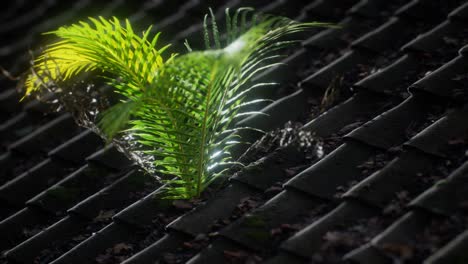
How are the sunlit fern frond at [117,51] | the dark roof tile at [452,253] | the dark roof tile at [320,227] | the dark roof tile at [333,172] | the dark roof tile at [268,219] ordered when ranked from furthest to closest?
1. the sunlit fern frond at [117,51]
2. the dark roof tile at [333,172]
3. the dark roof tile at [268,219]
4. the dark roof tile at [320,227]
5. the dark roof tile at [452,253]

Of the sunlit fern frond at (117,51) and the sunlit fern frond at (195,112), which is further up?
the sunlit fern frond at (117,51)

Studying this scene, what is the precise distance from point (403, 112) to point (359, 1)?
4.02 ft

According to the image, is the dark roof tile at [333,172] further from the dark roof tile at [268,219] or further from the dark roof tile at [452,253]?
the dark roof tile at [452,253]

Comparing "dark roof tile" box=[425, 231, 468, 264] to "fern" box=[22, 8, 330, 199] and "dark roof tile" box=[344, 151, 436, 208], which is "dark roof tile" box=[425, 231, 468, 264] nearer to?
"dark roof tile" box=[344, 151, 436, 208]

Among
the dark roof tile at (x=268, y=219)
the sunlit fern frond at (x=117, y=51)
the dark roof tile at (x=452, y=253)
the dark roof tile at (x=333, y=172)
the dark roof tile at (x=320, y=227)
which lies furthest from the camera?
the sunlit fern frond at (x=117, y=51)

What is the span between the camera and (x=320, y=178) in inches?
91.1

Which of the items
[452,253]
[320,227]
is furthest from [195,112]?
[452,253]

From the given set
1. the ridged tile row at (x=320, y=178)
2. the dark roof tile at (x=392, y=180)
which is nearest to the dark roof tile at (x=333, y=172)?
the ridged tile row at (x=320, y=178)

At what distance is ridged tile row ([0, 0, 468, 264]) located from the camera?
202 centimetres

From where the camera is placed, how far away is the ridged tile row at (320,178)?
2.02 metres

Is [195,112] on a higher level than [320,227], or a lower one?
higher

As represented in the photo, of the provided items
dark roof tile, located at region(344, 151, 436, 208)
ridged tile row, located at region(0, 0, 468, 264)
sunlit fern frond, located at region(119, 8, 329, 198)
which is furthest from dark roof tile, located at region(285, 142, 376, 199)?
sunlit fern frond, located at region(119, 8, 329, 198)

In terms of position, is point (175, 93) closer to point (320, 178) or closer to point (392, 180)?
point (320, 178)

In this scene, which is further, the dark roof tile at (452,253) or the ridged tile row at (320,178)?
the ridged tile row at (320,178)
